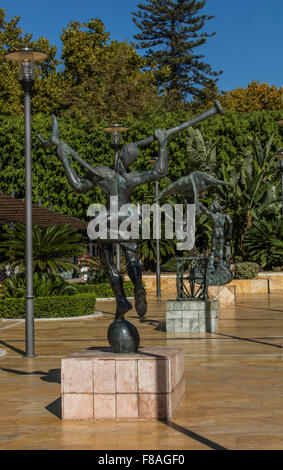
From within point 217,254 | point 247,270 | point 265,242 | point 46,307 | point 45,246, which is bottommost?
point 46,307

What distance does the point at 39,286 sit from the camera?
1739cm

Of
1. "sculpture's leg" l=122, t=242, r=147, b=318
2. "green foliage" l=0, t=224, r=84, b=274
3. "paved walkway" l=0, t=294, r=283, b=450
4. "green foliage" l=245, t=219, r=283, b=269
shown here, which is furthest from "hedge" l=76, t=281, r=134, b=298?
"sculpture's leg" l=122, t=242, r=147, b=318

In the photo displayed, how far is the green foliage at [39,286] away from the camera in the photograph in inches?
682

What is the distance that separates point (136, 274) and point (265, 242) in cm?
2234

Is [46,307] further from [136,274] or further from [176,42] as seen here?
[176,42]

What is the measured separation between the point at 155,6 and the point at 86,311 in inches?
1403

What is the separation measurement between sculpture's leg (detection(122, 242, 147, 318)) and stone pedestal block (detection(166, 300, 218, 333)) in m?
6.86

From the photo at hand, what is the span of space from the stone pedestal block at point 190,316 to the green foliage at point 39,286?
4.95 metres

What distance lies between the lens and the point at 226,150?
32.2 meters

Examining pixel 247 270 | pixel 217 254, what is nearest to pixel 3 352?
pixel 217 254

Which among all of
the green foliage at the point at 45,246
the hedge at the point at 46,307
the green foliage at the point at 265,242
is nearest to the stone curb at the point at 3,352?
the hedge at the point at 46,307

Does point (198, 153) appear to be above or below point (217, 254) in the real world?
above

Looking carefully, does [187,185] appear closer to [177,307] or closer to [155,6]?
[177,307]
